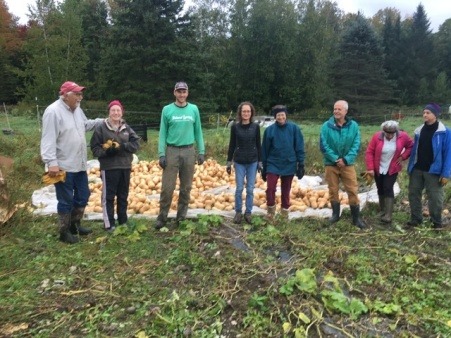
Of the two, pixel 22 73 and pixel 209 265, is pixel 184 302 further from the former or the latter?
pixel 22 73

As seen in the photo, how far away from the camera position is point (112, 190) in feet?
17.0

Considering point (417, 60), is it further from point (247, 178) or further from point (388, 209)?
point (247, 178)

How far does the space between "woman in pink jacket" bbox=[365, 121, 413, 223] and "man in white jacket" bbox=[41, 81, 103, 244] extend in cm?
391

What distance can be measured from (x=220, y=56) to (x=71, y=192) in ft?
112

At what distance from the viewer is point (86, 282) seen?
397 centimetres

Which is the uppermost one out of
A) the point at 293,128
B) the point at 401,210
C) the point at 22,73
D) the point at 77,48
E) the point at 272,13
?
the point at 272,13

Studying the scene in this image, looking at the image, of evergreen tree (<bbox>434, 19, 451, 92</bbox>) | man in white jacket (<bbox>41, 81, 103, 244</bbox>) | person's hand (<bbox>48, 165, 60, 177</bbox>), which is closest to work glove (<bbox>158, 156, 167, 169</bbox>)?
man in white jacket (<bbox>41, 81, 103, 244</bbox>)

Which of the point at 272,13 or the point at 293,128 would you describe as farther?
the point at 272,13

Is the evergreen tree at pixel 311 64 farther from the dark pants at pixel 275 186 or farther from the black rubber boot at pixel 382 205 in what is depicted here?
the dark pants at pixel 275 186

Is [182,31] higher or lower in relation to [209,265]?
higher

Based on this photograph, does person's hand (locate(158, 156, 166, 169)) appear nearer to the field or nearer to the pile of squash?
the field

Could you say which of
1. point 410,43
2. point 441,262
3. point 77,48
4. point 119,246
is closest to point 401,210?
point 441,262

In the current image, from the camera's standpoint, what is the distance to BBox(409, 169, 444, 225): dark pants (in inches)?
217

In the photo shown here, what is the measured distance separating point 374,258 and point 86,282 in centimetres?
298
